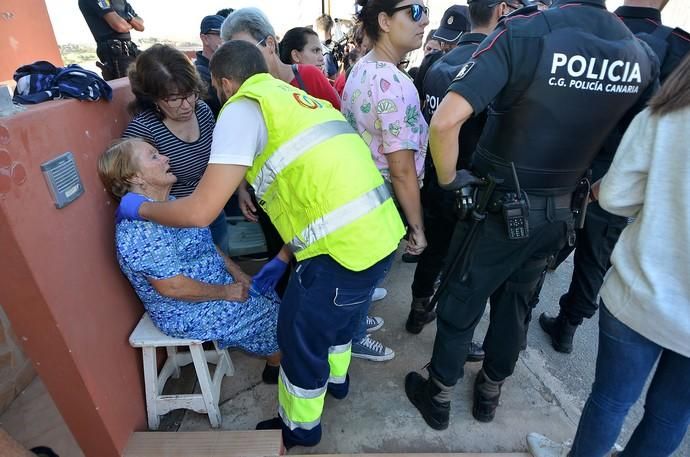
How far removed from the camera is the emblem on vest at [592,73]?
4.61 ft

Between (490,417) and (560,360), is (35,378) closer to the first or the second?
(490,417)

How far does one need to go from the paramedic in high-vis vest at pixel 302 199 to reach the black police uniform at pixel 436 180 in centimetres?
86

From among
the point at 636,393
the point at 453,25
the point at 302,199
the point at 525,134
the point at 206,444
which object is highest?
the point at 453,25

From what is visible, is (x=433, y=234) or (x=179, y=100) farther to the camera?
(x=433, y=234)

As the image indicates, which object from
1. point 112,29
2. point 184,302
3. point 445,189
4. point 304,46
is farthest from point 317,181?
point 112,29

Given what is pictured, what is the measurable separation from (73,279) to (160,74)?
103cm

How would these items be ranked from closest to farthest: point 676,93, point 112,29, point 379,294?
point 676,93 → point 379,294 → point 112,29

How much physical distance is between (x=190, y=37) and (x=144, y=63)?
17.1 m

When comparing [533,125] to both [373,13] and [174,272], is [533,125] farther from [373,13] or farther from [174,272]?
[174,272]

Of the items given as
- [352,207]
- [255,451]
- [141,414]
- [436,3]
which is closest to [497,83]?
[352,207]

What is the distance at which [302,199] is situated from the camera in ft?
4.66

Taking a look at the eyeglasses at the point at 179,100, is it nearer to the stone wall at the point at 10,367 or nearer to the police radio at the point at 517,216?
the stone wall at the point at 10,367

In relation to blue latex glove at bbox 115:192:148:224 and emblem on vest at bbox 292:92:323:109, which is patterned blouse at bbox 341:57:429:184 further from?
blue latex glove at bbox 115:192:148:224

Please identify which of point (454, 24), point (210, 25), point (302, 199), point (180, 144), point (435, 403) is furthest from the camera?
point (210, 25)
